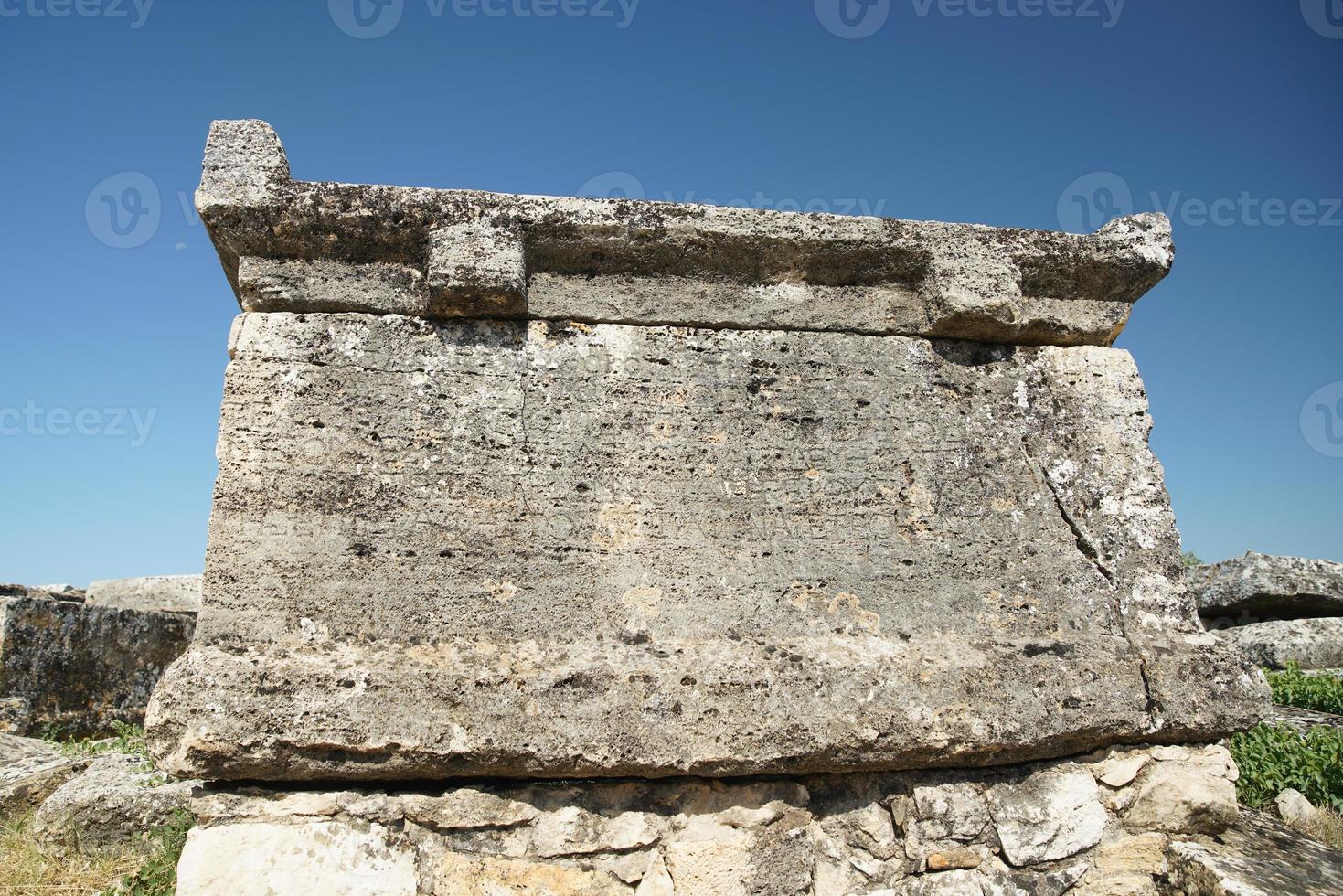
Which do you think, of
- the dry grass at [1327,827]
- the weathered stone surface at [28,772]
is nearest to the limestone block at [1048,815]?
the dry grass at [1327,827]

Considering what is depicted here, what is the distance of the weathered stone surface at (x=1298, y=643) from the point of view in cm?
688

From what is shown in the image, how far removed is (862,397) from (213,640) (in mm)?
2087

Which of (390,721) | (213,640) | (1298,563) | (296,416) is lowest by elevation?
(390,721)

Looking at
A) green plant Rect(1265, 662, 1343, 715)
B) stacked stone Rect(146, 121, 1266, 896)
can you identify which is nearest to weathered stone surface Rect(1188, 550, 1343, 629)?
green plant Rect(1265, 662, 1343, 715)

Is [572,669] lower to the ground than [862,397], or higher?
lower

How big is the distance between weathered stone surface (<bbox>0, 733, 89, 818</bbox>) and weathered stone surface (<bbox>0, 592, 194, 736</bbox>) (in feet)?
2.03

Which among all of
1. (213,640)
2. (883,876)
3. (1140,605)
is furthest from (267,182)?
(1140,605)

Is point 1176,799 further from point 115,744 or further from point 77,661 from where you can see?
point 77,661

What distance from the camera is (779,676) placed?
2410 mm

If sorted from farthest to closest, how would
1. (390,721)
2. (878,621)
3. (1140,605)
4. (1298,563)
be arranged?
(1298,563), (1140,605), (878,621), (390,721)

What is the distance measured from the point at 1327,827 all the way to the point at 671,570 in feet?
11.6

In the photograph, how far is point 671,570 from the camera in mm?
2537

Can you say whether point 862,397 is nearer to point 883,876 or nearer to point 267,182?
point 883,876

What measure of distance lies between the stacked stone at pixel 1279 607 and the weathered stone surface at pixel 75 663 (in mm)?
7995
